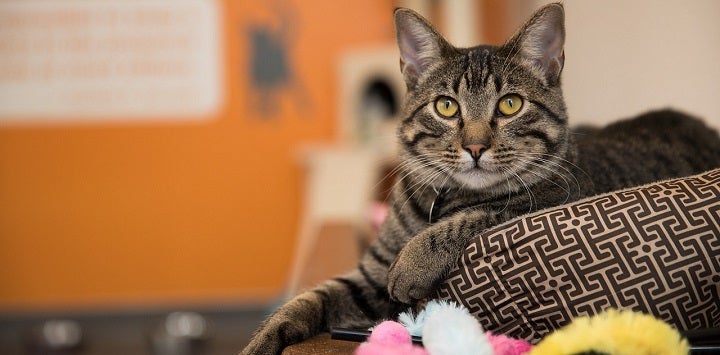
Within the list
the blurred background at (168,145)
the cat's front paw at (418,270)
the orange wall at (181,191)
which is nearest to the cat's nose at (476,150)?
the cat's front paw at (418,270)

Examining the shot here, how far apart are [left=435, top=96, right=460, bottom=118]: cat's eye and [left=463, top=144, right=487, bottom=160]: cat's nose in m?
0.08

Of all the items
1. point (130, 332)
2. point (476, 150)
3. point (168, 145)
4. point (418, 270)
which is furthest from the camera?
point (168, 145)

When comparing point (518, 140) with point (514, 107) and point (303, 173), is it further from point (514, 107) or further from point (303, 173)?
point (303, 173)

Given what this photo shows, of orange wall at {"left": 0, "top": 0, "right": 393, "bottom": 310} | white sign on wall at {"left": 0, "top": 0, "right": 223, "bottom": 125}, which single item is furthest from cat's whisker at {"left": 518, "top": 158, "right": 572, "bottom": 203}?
white sign on wall at {"left": 0, "top": 0, "right": 223, "bottom": 125}

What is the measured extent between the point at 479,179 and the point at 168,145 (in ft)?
12.5

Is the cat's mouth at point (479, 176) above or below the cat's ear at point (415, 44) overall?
below

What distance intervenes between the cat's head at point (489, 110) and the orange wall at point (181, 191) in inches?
140

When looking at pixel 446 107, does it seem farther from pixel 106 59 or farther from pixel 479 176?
pixel 106 59

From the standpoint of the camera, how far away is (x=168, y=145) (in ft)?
15.3

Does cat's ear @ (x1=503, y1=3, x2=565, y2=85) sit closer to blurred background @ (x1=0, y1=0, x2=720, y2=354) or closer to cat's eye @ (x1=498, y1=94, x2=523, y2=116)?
cat's eye @ (x1=498, y1=94, x2=523, y2=116)

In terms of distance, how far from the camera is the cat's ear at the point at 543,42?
1.16 m

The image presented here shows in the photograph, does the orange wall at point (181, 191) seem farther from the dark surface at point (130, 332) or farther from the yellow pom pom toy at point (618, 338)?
the yellow pom pom toy at point (618, 338)

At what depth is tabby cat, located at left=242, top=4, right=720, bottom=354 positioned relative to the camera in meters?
1.07

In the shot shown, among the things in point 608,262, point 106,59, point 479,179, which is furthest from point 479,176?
point 106,59
